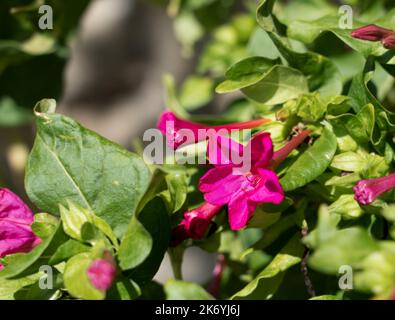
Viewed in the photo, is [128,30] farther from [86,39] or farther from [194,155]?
[194,155]

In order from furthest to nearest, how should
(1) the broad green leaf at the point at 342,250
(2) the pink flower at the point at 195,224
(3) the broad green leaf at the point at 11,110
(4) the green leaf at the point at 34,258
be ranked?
(3) the broad green leaf at the point at 11,110
(2) the pink flower at the point at 195,224
(4) the green leaf at the point at 34,258
(1) the broad green leaf at the point at 342,250

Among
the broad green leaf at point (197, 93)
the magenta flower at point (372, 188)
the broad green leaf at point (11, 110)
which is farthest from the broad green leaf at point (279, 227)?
the broad green leaf at point (11, 110)

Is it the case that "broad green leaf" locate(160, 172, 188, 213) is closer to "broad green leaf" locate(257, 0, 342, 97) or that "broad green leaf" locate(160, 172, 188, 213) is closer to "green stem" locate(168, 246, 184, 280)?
"green stem" locate(168, 246, 184, 280)

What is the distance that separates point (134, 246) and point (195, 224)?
103mm

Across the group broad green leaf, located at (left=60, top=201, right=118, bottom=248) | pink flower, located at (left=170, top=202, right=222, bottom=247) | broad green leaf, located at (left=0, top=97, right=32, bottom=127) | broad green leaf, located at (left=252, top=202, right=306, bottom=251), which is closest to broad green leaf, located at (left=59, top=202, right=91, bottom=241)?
broad green leaf, located at (left=60, top=201, right=118, bottom=248)

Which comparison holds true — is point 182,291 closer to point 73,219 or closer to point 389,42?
point 73,219

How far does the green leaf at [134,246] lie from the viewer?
2.11ft

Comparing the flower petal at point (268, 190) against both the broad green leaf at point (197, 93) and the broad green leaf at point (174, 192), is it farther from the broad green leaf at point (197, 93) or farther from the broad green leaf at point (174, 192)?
the broad green leaf at point (197, 93)

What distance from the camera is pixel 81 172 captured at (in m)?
0.74

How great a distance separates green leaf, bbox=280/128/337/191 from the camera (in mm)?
703

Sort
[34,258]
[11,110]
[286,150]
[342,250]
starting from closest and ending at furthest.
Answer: [342,250]
[34,258]
[286,150]
[11,110]

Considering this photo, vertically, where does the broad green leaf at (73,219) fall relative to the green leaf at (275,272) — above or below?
above

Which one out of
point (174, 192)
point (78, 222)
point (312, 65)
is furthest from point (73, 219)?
point (312, 65)

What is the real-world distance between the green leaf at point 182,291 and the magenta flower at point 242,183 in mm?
71
